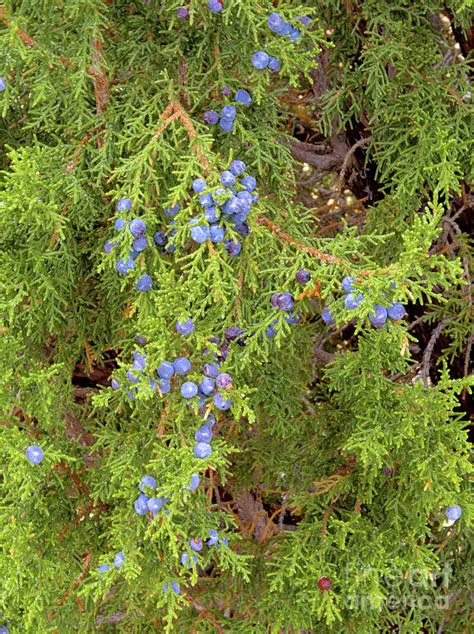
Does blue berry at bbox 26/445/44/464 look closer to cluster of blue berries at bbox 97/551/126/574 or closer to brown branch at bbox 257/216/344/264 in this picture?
cluster of blue berries at bbox 97/551/126/574

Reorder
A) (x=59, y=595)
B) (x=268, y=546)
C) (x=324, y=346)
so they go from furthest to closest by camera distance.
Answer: (x=324, y=346), (x=268, y=546), (x=59, y=595)

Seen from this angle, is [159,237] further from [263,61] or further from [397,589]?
[397,589]

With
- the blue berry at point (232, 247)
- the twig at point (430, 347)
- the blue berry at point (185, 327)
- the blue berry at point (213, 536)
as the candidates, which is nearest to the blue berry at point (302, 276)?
the blue berry at point (232, 247)

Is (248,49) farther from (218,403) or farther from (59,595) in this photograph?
(59,595)

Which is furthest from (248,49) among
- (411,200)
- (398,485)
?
(398,485)

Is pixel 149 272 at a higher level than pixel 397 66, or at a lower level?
lower
